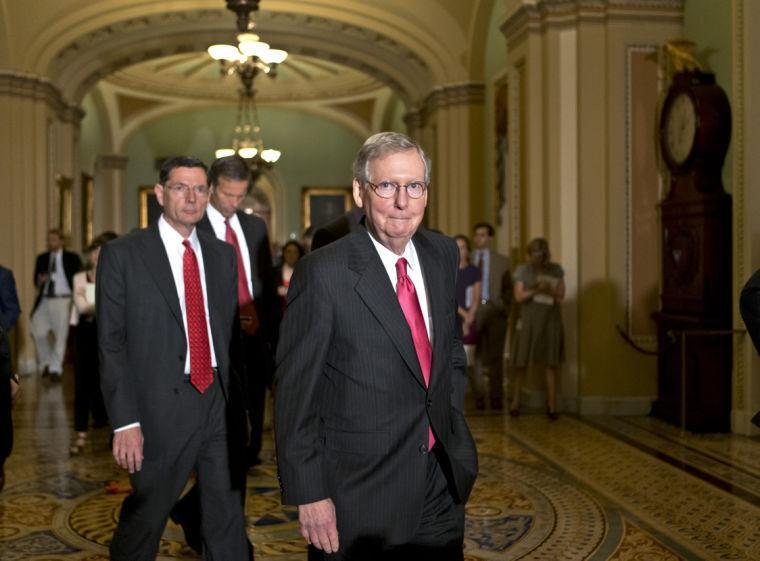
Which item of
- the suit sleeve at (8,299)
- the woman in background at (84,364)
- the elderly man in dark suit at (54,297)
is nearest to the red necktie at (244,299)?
the suit sleeve at (8,299)

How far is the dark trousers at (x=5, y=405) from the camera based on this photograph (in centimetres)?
411

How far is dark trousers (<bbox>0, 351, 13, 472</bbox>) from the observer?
4.11 m

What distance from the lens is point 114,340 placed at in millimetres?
3473

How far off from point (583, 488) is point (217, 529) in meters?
2.85

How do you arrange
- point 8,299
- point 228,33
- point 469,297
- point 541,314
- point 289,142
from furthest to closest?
1. point 289,142
2. point 228,33
3. point 469,297
4. point 541,314
5. point 8,299

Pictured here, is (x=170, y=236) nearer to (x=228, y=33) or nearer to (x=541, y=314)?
(x=541, y=314)

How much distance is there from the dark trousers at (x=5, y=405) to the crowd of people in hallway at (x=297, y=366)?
0.01 metres

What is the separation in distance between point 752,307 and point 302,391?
177 cm

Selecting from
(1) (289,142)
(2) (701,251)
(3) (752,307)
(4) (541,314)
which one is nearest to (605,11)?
(2) (701,251)

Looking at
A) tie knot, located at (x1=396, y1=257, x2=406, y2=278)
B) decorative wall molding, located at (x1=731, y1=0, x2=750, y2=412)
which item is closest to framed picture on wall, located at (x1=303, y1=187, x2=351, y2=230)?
decorative wall molding, located at (x1=731, y1=0, x2=750, y2=412)

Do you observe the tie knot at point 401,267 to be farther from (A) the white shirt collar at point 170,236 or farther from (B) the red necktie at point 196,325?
(A) the white shirt collar at point 170,236

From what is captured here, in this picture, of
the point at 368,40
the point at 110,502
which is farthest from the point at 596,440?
the point at 368,40

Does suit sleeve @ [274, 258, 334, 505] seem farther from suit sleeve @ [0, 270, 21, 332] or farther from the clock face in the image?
the clock face

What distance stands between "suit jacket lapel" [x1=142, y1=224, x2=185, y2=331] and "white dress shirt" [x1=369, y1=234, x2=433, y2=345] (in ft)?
4.07
